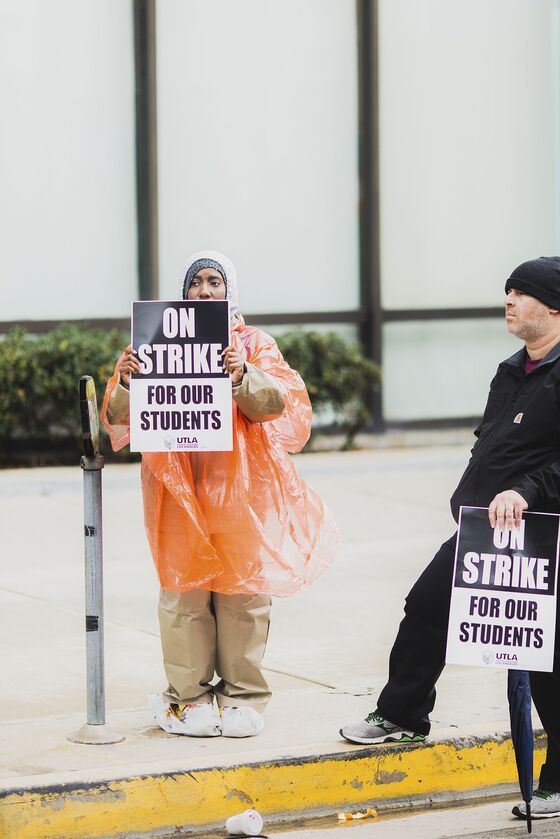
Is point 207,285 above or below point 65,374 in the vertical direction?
above

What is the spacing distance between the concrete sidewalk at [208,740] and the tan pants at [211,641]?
20cm

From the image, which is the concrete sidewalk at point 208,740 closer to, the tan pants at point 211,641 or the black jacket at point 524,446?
the tan pants at point 211,641

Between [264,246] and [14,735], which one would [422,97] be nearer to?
[264,246]

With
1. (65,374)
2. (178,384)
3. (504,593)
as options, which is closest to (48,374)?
(65,374)

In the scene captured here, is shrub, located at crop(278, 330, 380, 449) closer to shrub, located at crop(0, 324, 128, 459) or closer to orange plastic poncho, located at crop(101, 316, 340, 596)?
shrub, located at crop(0, 324, 128, 459)

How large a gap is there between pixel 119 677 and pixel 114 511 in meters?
4.20

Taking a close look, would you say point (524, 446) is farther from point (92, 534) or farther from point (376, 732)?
point (92, 534)

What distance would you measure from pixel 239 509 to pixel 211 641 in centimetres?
49

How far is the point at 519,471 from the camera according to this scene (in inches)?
199

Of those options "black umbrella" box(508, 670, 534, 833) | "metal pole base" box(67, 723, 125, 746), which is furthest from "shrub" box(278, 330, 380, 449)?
"black umbrella" box(508, 670, 534, 833)

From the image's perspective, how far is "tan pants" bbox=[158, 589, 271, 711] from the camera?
556cm

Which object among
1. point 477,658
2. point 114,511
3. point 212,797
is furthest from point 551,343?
point 114,511

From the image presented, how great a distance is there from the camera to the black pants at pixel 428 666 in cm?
518

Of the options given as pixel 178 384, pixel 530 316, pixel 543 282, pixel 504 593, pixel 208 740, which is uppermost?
pixel 543 282
